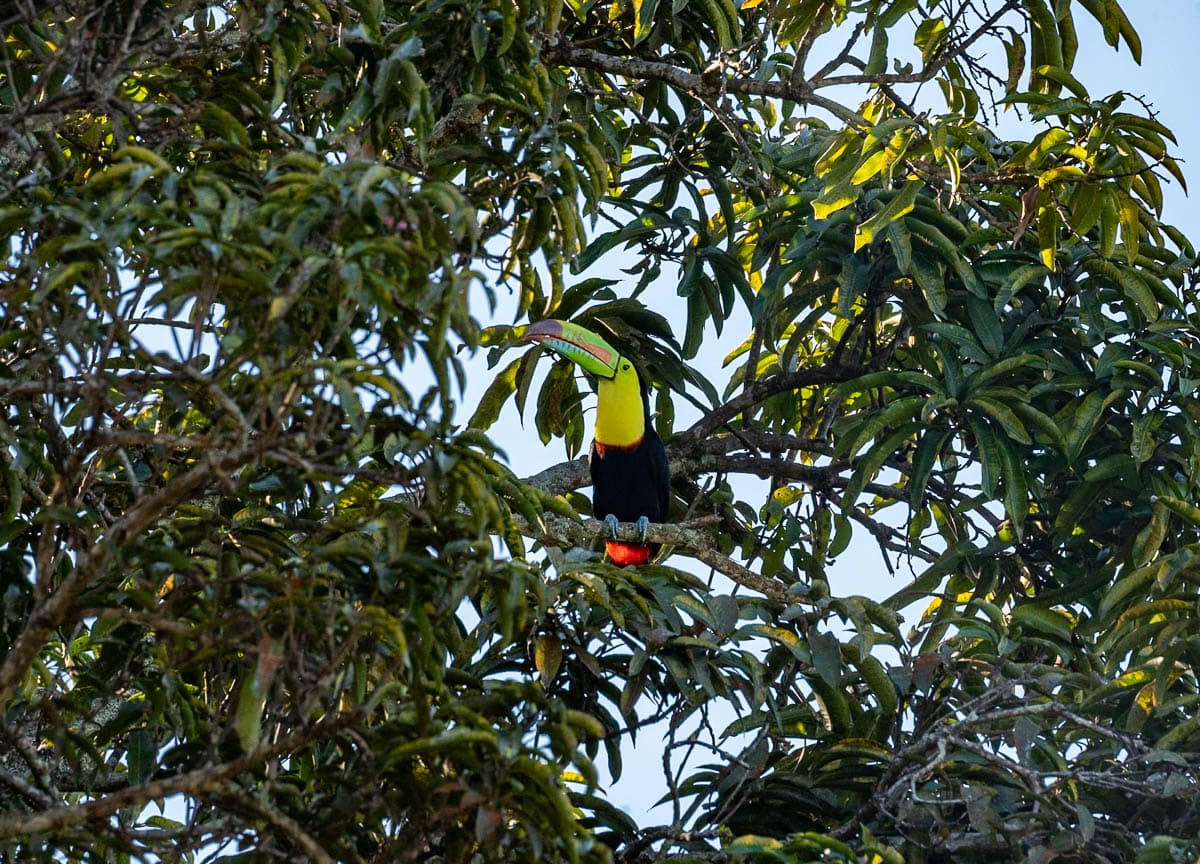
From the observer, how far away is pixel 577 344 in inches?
185

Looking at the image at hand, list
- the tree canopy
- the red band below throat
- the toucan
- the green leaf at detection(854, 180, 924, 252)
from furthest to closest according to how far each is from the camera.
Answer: the red band below throat → the toucan → the green leaf at detection(854, 180, 924, 252) → the tree canopy

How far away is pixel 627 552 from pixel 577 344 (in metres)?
1.28

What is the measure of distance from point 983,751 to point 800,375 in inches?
77.2

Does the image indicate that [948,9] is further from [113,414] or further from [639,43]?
[113,414]

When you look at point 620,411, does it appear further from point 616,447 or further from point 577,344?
point 577,344

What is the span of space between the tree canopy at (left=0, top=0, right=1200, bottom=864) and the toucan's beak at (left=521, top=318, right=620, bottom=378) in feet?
0.29

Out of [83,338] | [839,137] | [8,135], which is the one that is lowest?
[83,338]

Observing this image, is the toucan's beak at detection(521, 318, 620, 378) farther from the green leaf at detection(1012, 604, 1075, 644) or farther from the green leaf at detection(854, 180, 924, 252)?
the green leaf at detection(1012, 604, 1075, 644)

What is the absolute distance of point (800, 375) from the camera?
4.82 meters

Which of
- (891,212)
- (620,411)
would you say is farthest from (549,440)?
(891,212)

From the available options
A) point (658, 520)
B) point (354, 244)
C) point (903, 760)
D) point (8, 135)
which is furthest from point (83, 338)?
point (658, 520)

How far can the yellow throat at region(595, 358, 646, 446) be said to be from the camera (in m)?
5.30

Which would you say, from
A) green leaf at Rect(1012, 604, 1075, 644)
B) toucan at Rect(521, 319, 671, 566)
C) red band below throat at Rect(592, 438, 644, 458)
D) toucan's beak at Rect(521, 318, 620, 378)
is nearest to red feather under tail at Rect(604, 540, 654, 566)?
toucan at Rect(521, 319, 671, 566)

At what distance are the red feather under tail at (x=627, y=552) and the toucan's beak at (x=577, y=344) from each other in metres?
0.80
